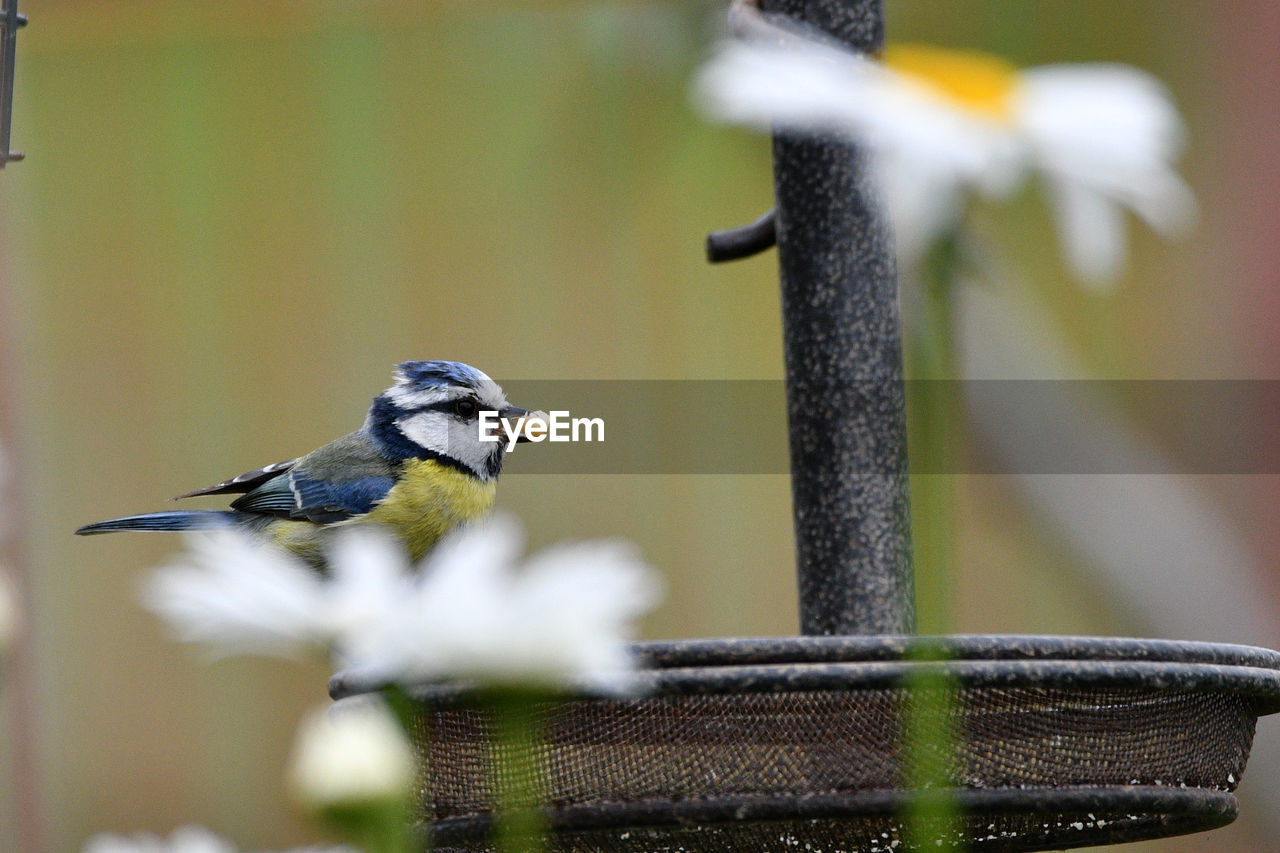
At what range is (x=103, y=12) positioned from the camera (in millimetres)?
2803

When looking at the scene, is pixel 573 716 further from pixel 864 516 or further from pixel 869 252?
pixel 869 252

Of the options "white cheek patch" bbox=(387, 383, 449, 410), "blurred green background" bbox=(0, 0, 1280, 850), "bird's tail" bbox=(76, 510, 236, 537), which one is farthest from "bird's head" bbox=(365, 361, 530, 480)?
"blurred green background" bbox=(0, 0, 1280, 850)

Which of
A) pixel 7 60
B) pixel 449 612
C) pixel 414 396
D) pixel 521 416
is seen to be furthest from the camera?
pixel 414 396

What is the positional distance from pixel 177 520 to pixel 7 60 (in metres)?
0.77

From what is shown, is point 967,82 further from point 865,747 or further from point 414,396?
point 414,396

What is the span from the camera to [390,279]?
107 inches

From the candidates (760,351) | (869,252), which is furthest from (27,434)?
(869,252)

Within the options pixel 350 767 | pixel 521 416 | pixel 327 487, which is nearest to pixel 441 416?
pixel 327 487

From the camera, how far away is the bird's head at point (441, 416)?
1865 millimetres

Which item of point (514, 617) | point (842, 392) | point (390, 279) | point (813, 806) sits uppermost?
point (390, 279)

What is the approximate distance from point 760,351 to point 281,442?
790 millimetres

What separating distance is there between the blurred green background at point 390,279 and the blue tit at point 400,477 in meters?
0.49

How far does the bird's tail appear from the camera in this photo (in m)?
2.11

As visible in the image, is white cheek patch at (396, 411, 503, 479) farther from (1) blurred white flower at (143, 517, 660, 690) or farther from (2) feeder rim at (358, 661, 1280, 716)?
(1) blurred white flower at (143, 517, 660, 690)
